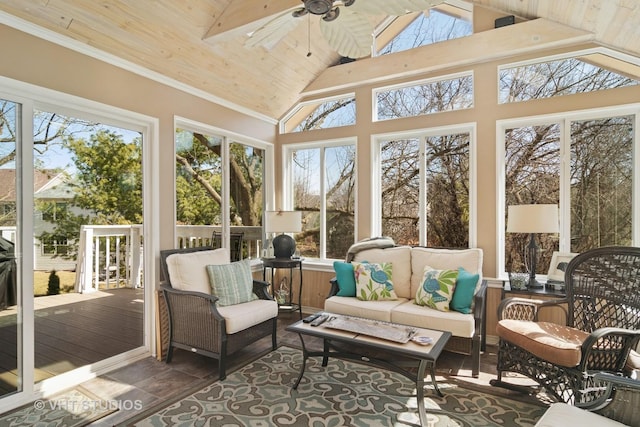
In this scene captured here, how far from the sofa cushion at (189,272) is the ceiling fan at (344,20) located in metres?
2.03

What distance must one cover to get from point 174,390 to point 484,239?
132 inches

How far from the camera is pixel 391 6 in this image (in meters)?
1.77

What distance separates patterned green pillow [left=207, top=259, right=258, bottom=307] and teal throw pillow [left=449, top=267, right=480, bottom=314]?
6.51 ft

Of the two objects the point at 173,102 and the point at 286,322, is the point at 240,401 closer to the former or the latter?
the point at 286,322

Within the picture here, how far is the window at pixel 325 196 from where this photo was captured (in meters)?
4.77

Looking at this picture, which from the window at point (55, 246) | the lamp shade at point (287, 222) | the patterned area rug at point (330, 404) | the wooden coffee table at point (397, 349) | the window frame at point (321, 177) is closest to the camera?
the wooden coffee table at point (397, 349)

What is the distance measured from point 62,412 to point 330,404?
1.88 m

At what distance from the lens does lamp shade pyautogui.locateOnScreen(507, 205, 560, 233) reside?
3.09 metres

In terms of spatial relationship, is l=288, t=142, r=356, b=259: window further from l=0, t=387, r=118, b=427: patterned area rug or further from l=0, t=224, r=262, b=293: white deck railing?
l=0, t=387, r=118, b=427: patterned area rug

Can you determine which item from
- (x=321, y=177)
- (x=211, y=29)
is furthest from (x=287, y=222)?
(x=211, y=29)

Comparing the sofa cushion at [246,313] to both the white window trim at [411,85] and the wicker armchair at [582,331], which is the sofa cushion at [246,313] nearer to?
the wicker armchair at [582,331]

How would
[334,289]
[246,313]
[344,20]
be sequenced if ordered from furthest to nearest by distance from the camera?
[334,289] → [246,313] → [344,20]

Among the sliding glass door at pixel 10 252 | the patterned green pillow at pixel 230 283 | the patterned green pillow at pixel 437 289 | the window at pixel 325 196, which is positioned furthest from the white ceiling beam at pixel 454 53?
the sliding glass door at pixel 10 252

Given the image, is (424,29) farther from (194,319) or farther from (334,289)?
(194,319)
